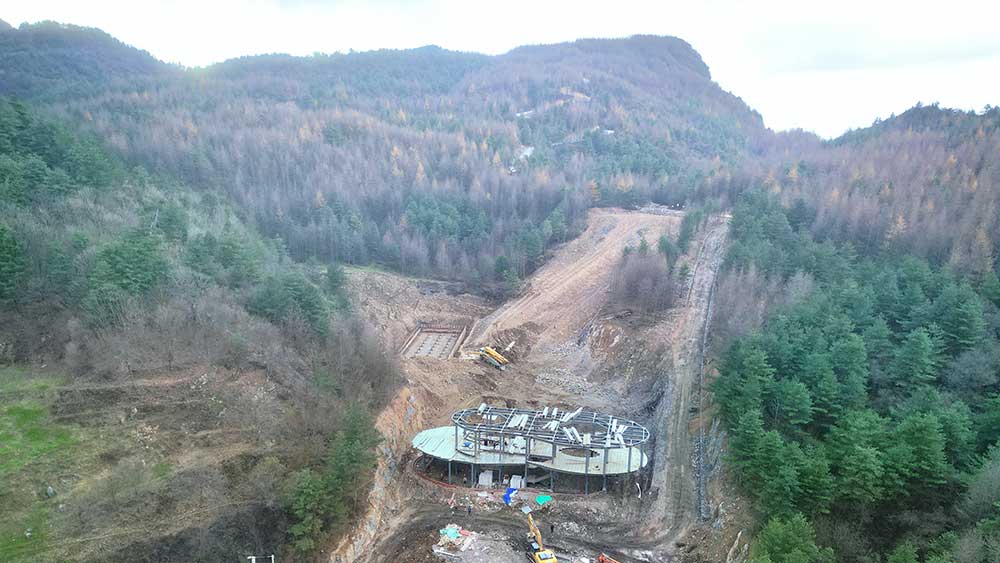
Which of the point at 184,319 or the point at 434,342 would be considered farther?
the point at 434,342

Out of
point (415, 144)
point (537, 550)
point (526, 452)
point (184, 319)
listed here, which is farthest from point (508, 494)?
point (415, 144)

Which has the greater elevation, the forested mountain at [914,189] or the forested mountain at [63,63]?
the forested mountain at [63,63]

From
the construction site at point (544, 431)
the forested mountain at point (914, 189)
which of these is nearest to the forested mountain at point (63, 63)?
the construction site at point (544, 431)

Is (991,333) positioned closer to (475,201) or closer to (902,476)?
(902,476)

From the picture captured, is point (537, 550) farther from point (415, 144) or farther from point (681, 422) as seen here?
point (415, 144)

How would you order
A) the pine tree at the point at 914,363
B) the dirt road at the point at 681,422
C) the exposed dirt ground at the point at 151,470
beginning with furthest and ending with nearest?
the dirt road at the point at 681,422, the pine tree at the point at 914,363, the exposed dirt ground at the point at 151,470

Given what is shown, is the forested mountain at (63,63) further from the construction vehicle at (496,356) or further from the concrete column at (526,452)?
the concrete column at (526,452)
